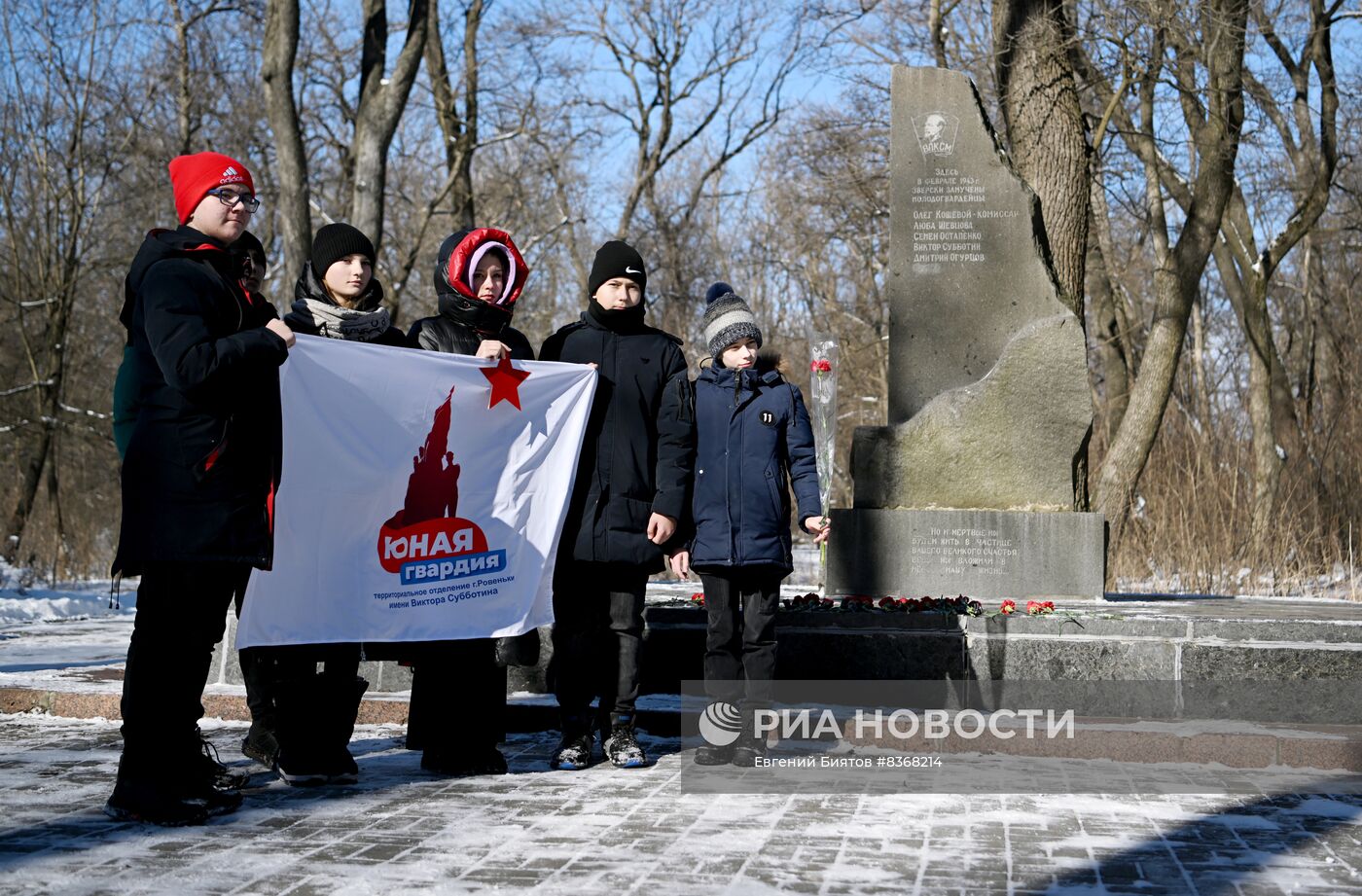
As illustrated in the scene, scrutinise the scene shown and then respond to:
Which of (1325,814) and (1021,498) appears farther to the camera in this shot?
(1021,498)

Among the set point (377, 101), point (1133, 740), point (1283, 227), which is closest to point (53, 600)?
point (377, 101)

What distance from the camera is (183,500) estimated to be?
4.91 metres

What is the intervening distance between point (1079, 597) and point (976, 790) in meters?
3.63

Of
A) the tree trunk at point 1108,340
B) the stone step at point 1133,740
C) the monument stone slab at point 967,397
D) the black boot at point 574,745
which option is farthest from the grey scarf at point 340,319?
the tree trunk at point 1108,340

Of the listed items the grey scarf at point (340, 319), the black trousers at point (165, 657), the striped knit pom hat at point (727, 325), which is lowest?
the black trousers at point (165, 657)

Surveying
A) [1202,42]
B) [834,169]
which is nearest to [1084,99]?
[834,169]

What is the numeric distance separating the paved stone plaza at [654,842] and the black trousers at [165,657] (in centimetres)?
30

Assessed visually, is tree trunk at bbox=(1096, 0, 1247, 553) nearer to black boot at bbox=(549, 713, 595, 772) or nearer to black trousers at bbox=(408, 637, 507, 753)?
black boot at bbox=(549, 713, 595, 772)

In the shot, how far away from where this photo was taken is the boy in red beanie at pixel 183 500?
4.87 m

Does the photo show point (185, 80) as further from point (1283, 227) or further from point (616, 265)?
point (616, 265)

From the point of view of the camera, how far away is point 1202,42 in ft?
55.7

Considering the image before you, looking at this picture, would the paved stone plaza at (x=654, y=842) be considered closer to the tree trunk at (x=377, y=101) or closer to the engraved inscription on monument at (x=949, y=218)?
A: the engraved inscription on monument at (x=949, y=218)

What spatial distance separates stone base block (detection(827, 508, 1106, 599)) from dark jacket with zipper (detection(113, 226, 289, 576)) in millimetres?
4813

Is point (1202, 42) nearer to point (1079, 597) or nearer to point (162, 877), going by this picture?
point (1079, 597)
